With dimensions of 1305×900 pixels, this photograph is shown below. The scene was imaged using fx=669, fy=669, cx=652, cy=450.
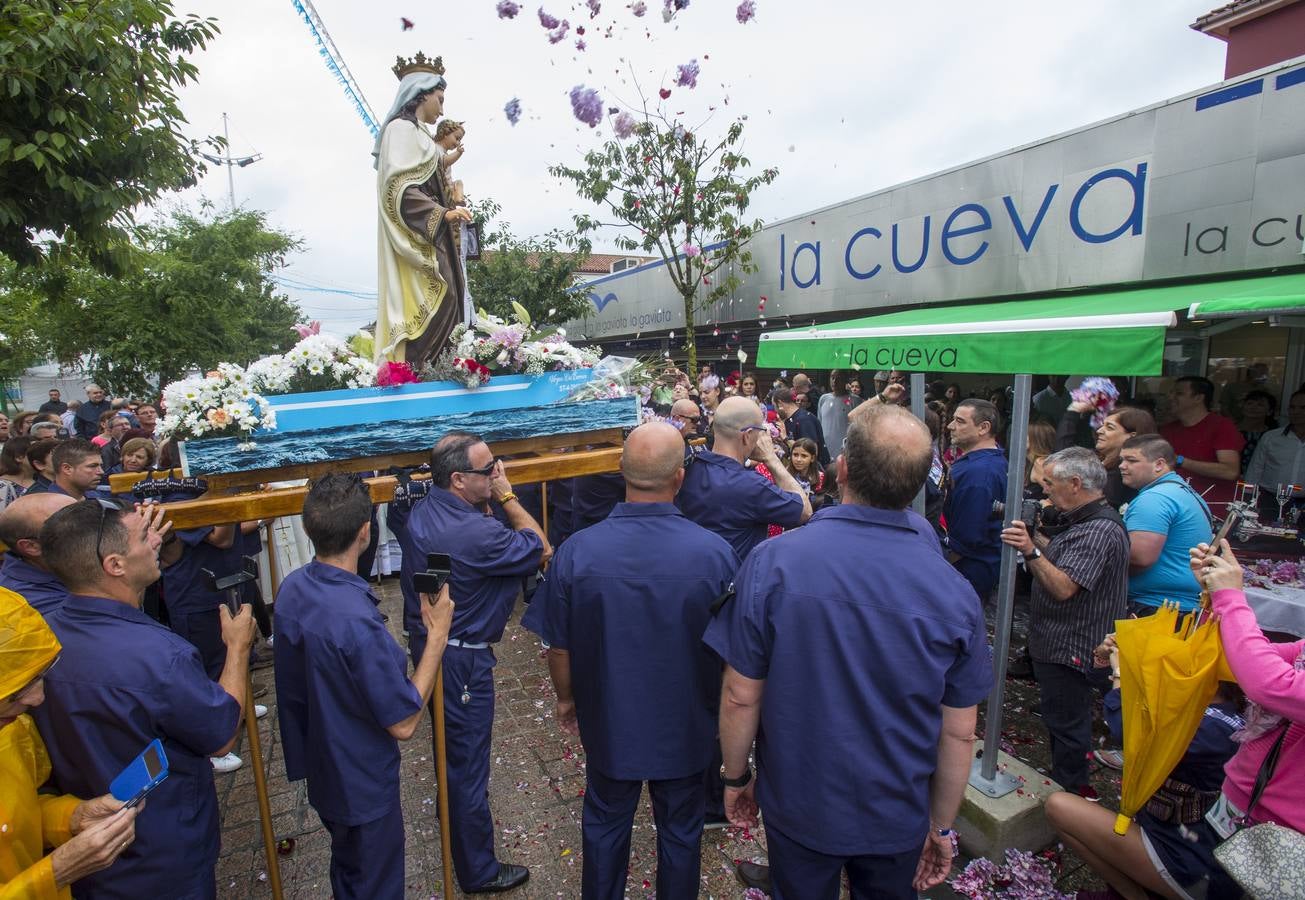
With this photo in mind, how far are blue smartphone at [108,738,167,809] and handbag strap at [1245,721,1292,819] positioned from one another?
10.9 feet

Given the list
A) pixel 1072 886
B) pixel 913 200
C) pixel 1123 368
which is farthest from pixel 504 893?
pixel 913 200

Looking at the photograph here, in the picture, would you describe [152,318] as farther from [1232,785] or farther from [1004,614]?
[1232,785]

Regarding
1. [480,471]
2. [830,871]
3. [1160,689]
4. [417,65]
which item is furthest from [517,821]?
[417,65]

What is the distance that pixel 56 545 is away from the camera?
2141mm

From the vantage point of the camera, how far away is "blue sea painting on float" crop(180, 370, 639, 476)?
3.17 meters

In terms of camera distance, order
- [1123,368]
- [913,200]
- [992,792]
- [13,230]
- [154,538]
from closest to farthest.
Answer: [154,538], [1123,368], [992,792], [13,230], [913,200]

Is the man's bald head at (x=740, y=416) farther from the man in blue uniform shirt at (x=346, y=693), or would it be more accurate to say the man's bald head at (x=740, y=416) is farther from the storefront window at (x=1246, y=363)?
the storefront window at (x=1246, y=363)

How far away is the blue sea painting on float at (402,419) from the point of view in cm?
317

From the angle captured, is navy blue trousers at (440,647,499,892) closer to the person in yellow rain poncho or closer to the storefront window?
the person in yellow rain poncho

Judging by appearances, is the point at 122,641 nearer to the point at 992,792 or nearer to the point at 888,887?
the point at 888,887

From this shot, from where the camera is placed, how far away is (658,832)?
2.58 m

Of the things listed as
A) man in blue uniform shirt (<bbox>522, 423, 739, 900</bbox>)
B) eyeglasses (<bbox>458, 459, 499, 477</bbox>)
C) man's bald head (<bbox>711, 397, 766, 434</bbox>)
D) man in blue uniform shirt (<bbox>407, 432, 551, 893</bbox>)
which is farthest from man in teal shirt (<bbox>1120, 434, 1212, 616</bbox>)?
eyeglasses (<bbox>458, 459, 499, 477</bbox>)

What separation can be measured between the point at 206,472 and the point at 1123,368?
4.27 meters

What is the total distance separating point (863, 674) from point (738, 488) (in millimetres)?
1625
